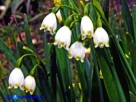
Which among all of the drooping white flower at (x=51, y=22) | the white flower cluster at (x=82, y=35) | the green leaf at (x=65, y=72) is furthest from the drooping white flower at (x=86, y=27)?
the green leaf at (x=65, y=72)

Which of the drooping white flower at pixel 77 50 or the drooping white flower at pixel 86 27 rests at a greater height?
the drooping white flower at pixel 86 27

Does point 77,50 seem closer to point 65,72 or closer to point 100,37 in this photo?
point 100,37

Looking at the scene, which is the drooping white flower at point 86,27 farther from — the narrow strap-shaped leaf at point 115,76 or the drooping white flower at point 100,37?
the narrow strap-shaped leaf at point 115,76

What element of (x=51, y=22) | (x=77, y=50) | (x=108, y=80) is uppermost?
(x=51, y=22)

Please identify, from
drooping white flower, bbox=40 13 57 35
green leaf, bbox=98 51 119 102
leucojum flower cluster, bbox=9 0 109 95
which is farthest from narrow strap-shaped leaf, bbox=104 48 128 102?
drooping white flower, bbox=40 13 57 35

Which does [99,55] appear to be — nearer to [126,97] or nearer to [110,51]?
[110,51]

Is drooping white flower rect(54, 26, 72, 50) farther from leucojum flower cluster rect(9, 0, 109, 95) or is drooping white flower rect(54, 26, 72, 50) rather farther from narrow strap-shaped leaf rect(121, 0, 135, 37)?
narrow strap-shaped leaf rect(121, 0, 135, 37)

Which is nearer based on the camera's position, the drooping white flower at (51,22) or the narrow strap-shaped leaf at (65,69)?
the drooping white flower at (51,22)

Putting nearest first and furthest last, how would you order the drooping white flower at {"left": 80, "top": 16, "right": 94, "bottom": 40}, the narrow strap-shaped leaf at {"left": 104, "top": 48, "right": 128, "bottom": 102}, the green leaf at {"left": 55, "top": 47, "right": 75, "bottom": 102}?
the drooping white flower at {"left": 80, "top": 16, "right": 94, "bottom": 40}
the narrow strap-shaped leaf at {"left": 104, "top": 48, "right": 128, "bottom": 102}
the green leaf at {"left": 55, "top": 47, "right": 75, "bottom": 102}

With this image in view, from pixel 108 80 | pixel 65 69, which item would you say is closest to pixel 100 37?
pixel 108 80

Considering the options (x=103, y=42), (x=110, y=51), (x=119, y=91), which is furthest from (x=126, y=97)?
(x=103, y=42)

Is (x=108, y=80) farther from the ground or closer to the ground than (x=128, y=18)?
closer to the ground

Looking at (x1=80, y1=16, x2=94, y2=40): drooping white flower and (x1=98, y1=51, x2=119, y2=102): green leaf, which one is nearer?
(x1=80, y1=16, x2=94, y2=40): drooping white flower
